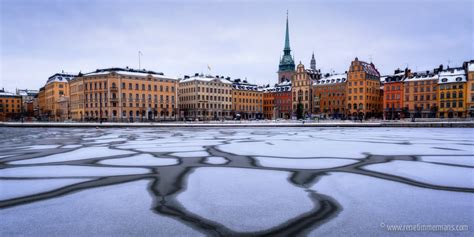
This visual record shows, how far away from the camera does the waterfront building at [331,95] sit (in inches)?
3388

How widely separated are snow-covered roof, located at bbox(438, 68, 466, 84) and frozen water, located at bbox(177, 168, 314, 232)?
239 ft

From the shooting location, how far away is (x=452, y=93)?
6612cm

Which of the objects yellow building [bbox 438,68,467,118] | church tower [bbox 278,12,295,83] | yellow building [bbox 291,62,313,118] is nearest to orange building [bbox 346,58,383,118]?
yellow building [bbox 291,62,313,118]

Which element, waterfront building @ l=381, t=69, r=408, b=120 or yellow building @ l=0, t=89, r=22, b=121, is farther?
yellow building @ l=0, t=89, r=22, b=121

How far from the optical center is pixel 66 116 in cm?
9438

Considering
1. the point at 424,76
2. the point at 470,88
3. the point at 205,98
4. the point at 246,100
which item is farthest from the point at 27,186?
the point at 246,100

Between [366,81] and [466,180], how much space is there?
78.6 m

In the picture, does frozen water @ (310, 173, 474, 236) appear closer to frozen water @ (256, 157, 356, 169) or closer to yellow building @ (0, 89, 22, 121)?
frozen water @ (256, 157, 356, 169)

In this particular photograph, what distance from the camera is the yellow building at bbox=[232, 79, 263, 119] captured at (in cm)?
10169

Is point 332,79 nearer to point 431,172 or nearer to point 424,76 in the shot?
point 424,76

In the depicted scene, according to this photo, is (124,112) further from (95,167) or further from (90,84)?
(95,167)

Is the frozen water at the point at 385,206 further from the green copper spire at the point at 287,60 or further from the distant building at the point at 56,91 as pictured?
the green copper spire at the point at 287,60

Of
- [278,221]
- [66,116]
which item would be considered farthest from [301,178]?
[66,116]

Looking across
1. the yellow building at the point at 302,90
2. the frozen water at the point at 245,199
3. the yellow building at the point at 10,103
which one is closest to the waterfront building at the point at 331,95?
the yellow building at the point at 302,90
